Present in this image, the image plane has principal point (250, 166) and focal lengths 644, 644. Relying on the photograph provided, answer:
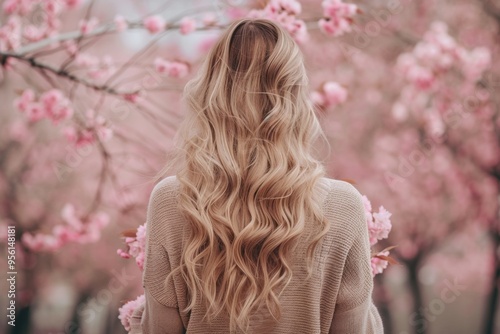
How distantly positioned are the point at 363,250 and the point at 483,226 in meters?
3.08

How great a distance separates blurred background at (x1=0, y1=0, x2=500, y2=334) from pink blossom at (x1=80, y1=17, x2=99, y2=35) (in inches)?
0.9

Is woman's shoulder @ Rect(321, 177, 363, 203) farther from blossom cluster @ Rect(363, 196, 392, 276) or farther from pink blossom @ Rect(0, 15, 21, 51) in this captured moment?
pink blossom @ Rect(0, 15, 21, 51)

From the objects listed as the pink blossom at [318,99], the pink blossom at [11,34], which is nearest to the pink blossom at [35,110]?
the pink blossom at [11,34]

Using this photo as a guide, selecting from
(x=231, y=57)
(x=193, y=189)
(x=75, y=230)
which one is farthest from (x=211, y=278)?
(x=75, y=230)

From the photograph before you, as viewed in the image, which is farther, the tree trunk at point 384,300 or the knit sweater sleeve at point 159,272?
the tree trunk at point 384,300

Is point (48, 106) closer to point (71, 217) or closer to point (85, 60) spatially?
point (85, 60)

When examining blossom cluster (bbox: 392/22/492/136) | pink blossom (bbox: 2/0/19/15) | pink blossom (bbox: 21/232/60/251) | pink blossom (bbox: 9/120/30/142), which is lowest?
pink blossom (bbox: 21/232/60/251)

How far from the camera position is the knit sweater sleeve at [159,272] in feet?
4.01

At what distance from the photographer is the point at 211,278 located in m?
1.18

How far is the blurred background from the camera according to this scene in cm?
362

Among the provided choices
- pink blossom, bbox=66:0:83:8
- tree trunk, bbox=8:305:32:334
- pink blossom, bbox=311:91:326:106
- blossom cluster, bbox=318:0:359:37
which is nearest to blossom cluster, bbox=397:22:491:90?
pink blossom, bbox=311:91:326:106

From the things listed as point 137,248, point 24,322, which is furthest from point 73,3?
point 137,248

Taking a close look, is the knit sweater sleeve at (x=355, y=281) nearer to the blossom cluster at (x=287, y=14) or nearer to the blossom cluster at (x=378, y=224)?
the blossom cluster at (x=378, y=224)

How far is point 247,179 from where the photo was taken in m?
1.15
